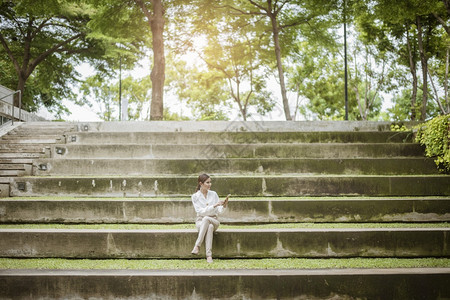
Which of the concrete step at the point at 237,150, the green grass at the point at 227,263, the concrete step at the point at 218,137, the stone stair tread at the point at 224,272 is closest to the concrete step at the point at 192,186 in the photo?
the concrete step at the point at 237,150

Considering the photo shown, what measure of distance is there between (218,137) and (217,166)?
174 cm

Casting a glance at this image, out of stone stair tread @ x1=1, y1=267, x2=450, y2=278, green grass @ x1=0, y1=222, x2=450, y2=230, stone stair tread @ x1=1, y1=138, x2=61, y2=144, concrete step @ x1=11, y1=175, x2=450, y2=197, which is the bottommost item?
stone stair tread @ x1=1, y1=267, x2=450, y2=278

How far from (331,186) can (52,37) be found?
18904 millimetres

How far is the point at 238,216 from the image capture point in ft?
17.7

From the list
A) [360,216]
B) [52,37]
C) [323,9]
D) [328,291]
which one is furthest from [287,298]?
[52,37]

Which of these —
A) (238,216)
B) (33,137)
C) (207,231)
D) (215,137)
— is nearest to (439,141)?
(238,216)

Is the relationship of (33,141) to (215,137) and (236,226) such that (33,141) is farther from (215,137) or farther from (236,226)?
(236,226)

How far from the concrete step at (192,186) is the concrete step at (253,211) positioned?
0.58 m

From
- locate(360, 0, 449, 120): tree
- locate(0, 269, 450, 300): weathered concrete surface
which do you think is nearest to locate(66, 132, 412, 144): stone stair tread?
locate(0, 269, 450, 300): weathered concrete surface

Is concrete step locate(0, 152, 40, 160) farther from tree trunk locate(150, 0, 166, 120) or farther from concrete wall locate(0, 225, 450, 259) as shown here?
tree trunk locate(150, 0, 166, 120)

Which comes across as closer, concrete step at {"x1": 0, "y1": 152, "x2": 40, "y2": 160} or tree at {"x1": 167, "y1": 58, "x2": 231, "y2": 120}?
concrete step at {"x1": 0, "y1": 152, "x2": 40, "y2": 160}

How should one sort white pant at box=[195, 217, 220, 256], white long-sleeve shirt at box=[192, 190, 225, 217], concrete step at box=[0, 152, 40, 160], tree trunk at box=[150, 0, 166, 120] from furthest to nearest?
1. tree trunk at box=[150, 0, 166, 120]
2. concrete step at box=[0, 152, 40, 160]
3. white long-sleeve shirt at box=[192, 190, 225, 217]
4. white pant at box=[195, 217, 220, 256]

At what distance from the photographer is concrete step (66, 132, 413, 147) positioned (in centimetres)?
812

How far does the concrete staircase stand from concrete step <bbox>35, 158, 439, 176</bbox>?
0.07ft
